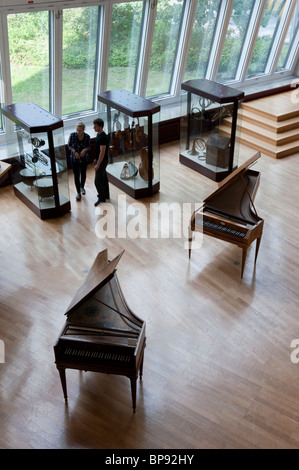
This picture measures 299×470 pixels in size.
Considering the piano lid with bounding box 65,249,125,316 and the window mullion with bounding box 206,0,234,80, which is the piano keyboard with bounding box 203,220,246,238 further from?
the window mullion with bounding box 206,0,234,80

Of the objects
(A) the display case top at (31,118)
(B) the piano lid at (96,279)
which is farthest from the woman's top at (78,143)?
(B) the piano lid at (96,279)

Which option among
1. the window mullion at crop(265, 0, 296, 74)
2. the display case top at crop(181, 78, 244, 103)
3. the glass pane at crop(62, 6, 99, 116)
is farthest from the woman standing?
the window mullion at crop(265, 0, 296, 74)

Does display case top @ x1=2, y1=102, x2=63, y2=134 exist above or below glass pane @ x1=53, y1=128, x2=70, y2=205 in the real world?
above

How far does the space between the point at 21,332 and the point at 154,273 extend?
2.03 meters

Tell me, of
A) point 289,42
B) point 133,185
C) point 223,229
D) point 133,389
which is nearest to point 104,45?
point 133,185

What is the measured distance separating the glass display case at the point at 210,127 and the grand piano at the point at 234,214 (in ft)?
7.35

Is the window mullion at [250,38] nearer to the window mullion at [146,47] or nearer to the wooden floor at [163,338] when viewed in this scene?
the window mullion at [146,47]

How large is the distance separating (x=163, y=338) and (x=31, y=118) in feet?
13.1

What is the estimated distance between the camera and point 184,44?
1116cm

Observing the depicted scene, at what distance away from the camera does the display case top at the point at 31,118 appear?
787 centimetres

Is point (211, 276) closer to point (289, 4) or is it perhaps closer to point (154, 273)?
point (154, 273)

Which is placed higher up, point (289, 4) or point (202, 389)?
point (289, 4)

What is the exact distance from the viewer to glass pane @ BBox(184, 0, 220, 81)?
36.3 ft

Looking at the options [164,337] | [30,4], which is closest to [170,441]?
[164,337]
